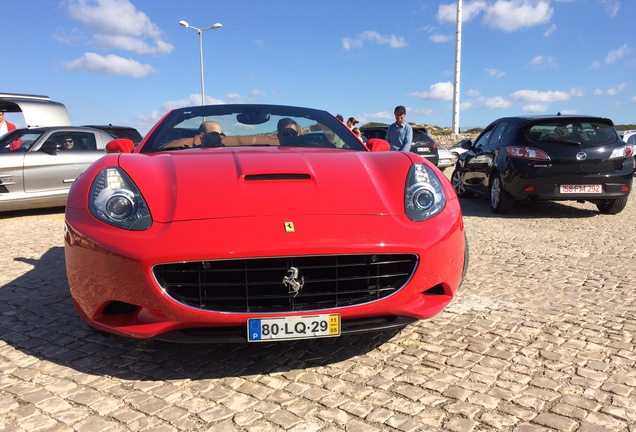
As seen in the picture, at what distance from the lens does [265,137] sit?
369 cm

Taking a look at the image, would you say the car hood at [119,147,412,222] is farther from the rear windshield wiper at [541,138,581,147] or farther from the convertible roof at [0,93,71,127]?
the convertible roof at [0,93,71,127]

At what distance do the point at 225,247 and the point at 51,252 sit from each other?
4.02 metres

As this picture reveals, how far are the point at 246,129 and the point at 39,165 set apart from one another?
5.59 metres

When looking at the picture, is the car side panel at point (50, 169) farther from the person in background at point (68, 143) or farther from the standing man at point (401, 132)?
the standing man at point (401, 132)

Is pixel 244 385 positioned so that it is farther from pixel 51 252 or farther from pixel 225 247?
pixel 51 252

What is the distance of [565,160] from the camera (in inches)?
271

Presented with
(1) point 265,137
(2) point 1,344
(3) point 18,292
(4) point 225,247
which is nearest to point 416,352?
(4) point 225,247

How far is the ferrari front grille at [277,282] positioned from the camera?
2164 mm

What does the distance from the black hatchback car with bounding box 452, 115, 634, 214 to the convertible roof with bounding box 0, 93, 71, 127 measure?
8235 millimetres

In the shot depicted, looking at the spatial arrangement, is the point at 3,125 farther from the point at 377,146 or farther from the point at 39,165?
the point at 377,146

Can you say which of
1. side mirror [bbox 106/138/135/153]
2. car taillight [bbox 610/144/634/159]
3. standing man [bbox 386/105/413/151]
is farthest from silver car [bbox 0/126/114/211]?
car taillight [bbox 610/144/634/159]

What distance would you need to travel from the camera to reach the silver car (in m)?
7.64

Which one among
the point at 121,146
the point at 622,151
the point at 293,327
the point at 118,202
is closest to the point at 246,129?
the point at 121,146

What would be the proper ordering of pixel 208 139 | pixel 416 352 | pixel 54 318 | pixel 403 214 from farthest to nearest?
pixel 208 139 < pixel 54 318 < pixel 416 352 < pixel 403 214
